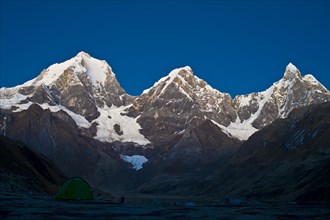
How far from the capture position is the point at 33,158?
383 ft

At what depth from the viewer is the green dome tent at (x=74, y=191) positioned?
67.6 metres

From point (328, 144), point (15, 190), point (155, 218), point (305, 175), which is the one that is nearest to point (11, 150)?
point (15, 190)

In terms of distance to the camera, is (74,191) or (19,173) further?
(19,173)

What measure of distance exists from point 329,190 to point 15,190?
6509cm

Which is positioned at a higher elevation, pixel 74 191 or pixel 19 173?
pixel 19 173

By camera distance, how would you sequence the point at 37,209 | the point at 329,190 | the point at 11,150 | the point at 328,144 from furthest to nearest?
the point at 328,144
the point at 329,190
the point at 11,150
the point at 37,209

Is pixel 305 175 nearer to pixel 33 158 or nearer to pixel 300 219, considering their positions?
pixel 33 158

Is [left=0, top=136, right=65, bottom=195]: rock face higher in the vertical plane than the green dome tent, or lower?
higher

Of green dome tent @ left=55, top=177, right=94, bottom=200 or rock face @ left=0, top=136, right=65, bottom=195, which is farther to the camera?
rock face @ left=0, top=136, right=65, bottom=195

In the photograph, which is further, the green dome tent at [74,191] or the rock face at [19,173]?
the rock face at [19,173]

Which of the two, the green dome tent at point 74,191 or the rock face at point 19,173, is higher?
the rock face at point 19,173

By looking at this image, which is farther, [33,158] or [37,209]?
[33,158]

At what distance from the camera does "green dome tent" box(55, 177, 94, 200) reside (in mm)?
67562

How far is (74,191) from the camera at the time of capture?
225 feet
